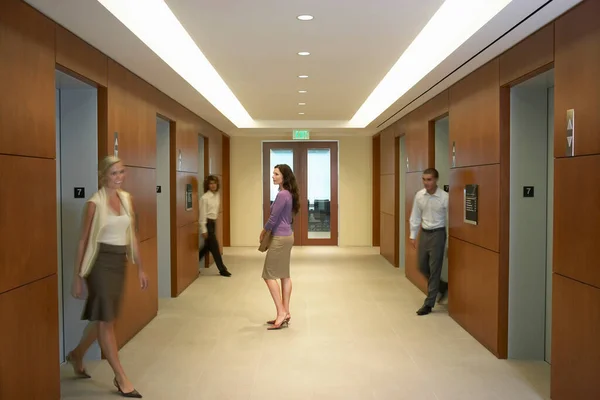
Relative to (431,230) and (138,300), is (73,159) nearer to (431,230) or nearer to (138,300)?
(138,300)

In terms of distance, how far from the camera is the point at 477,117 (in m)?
6.05

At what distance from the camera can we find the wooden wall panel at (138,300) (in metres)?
5.98

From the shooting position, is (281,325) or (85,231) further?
(281,325)

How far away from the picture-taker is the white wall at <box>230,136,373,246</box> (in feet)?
49.5

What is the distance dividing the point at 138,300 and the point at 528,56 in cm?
468

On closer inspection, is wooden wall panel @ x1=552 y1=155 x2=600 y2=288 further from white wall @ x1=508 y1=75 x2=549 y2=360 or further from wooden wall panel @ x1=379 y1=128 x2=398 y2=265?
wooden wall panel @ x1=379 y1=128 x2=398 y2=265

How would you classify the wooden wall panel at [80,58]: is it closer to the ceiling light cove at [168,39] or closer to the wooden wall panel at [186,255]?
the ceiling light cove at [168,39]

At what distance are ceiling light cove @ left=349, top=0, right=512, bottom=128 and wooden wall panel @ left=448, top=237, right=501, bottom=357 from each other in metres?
2.02

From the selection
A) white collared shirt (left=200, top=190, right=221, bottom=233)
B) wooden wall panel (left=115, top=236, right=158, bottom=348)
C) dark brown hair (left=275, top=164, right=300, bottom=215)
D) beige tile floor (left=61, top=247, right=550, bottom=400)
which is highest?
dark brown hair (left=275, top=164, right=300, bottom=215)

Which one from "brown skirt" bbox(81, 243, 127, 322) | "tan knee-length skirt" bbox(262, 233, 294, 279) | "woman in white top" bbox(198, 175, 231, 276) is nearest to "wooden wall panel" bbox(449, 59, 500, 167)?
"tan knee-length skirt" bbox(262, 233, 294, 279)

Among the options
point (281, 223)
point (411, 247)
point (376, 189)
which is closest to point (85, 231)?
point (281, 223)

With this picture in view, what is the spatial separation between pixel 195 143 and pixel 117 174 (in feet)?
17.7

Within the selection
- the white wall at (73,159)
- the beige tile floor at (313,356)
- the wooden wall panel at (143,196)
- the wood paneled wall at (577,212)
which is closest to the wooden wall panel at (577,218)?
the wood paneled wall at (577,212)

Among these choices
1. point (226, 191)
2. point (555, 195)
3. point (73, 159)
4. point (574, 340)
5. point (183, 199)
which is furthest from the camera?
point (226, 191)
